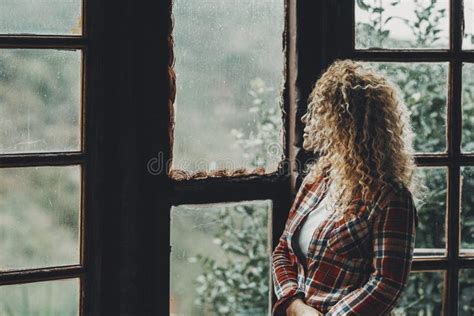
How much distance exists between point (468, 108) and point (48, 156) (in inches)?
53.3

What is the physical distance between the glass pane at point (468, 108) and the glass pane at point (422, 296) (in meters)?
0.44

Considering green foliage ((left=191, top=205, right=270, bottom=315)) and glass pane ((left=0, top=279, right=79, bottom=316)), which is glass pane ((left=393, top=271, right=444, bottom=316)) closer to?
green foliage ((left=191, top=205, right=270, bottom=315))

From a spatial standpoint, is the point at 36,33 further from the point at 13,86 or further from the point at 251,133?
the point at 251,133

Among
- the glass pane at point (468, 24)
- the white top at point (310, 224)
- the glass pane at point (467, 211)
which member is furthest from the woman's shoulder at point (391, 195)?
the glass pane at point (468, 24)

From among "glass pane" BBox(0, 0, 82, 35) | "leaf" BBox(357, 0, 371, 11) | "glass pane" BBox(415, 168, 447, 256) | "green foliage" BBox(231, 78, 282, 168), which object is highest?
"leaf" BBox(357, 0, 371, 11)

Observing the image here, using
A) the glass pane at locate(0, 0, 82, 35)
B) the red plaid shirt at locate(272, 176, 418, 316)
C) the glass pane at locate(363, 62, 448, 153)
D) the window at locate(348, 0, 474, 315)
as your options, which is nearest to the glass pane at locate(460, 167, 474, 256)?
the window at locate(348, 0, 474, 315)

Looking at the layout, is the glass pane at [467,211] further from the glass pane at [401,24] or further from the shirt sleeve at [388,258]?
the shirt sleeve at [388,258]

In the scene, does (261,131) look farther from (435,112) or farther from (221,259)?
(435,112)

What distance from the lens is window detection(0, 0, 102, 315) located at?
2.22 meters

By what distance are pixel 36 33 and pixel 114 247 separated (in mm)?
643

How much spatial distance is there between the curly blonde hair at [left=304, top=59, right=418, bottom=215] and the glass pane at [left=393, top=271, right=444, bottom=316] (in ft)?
1.77

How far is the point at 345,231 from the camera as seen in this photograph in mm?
2166

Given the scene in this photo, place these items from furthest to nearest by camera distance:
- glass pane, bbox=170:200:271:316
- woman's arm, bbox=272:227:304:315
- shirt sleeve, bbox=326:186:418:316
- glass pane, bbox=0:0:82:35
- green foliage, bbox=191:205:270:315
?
1. green foliage, bbox=191:205:270:315
2. glass pane, bbox=170:200:271:316
3. woman's arm, bbox=272:227:304:315
4. glass pane, bbox=0:0:82:35
5. shirt sleeve, bbox=326:186:418:316

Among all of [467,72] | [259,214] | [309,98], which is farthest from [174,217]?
[467,72]
